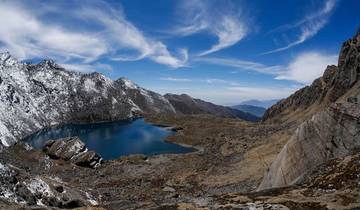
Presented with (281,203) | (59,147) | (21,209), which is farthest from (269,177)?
(59,147)

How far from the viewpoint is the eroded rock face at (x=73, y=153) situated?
10575cm

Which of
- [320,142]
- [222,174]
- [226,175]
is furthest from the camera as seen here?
[222,174]

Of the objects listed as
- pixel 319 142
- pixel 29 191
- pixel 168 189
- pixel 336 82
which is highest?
pixel 336 82

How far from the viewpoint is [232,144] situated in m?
118

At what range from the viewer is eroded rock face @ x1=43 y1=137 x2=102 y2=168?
106m

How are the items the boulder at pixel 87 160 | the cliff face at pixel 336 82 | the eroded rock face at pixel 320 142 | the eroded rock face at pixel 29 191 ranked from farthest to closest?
→ 1. the cliff face at pixel 336 82
2. the boulder at pixel 87 160
3. the eroded rock face at pixel 29 191
4. the eroded rock face at pixel 320 142

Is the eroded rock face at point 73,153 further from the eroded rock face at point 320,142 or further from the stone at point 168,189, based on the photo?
the eroded rock face at point 320,142

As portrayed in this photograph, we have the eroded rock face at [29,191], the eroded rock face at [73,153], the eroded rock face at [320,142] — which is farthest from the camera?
the eroded rock face at [73,153]

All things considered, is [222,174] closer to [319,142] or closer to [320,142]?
[319,142]

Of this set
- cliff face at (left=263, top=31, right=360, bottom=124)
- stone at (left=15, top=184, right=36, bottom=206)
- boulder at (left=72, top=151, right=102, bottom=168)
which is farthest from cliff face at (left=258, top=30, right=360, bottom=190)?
cliff face at (left=263, top=31, right=360, bottom=124)

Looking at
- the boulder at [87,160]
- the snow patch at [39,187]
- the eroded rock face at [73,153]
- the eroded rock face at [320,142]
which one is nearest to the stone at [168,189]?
the snow patch at [39,187]

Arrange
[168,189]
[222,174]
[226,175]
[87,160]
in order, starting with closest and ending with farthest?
[168,189], [226,175], [222,174], [87,160]

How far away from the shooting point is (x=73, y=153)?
109 m

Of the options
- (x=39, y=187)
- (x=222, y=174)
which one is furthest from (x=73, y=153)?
(x=39, y=187)
